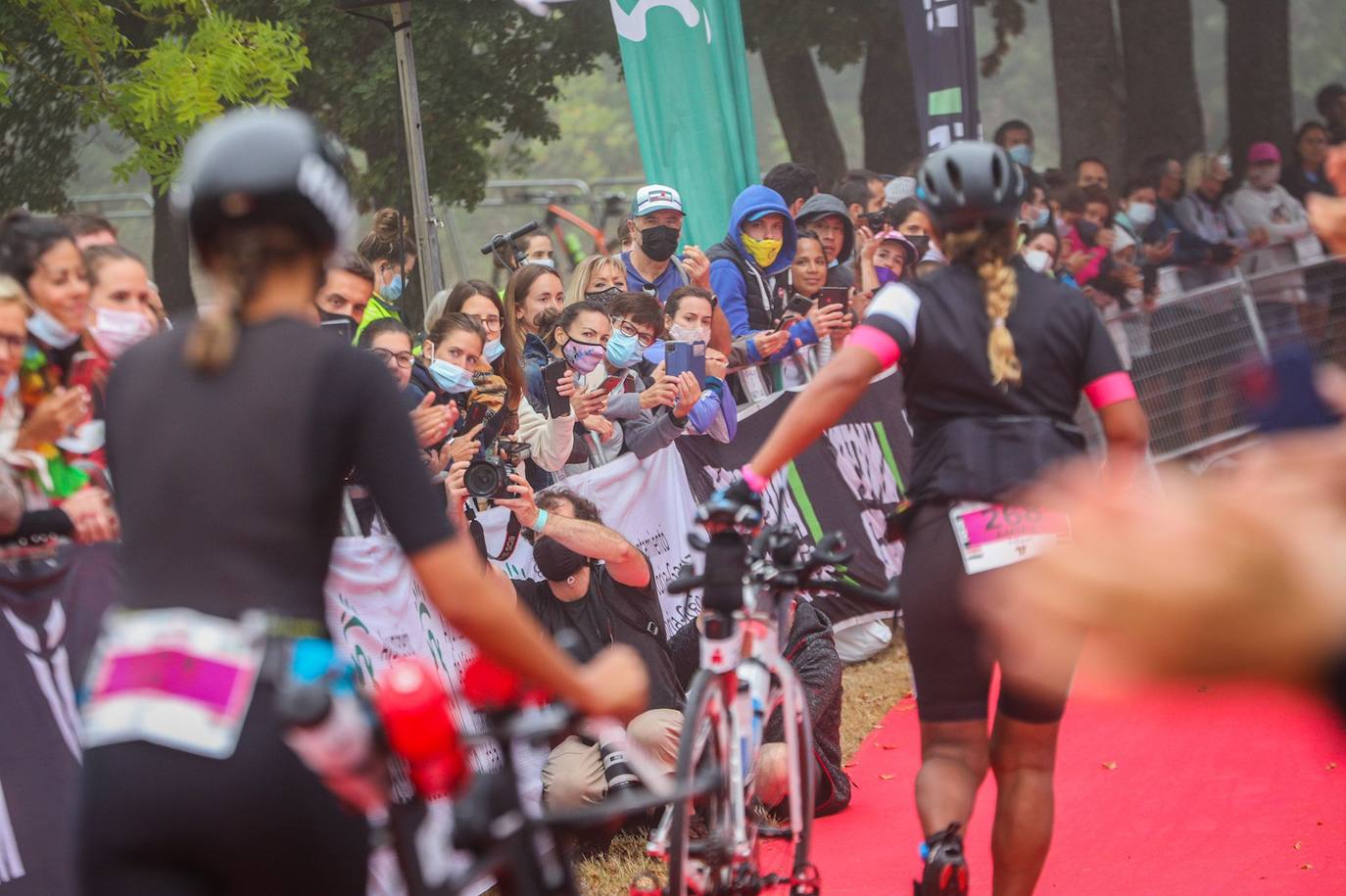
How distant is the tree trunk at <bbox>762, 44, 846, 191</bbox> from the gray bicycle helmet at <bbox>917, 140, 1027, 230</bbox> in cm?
1663

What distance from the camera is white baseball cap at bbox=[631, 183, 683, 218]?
8.98m

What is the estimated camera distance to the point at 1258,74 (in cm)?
2081

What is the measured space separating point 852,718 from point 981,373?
407cm

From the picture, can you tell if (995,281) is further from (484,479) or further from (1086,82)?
(1086,82)

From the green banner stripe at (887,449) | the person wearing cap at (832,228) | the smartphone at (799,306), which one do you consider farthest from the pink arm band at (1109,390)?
the green banner stripe at (887,449)

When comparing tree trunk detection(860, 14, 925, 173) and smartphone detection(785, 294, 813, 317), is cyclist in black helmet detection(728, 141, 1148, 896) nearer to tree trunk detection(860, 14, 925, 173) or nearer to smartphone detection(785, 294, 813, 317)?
smartphone detection(785, 294, 813, 317)

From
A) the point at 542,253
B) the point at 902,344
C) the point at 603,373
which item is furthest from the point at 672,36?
the point at 902,344

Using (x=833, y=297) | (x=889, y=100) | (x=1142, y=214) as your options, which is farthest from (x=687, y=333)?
(x=889, y=100)

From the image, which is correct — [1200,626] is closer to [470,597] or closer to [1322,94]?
[470,597]

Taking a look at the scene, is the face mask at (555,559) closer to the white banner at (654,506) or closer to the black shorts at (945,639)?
the white banner at (654,506)

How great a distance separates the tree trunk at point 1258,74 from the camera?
20.6 m

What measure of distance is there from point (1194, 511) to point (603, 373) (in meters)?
5.70

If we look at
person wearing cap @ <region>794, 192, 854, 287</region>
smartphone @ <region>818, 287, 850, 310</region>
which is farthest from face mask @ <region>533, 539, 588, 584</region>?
person wearing cap @ <region>794, 192, 854, 287</region>

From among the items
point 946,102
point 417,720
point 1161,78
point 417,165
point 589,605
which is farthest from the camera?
point 1161,78
